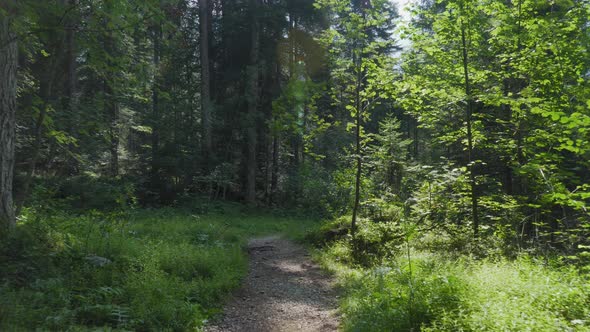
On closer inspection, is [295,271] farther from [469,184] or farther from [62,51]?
[62,51]

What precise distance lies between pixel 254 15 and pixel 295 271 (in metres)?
16.8

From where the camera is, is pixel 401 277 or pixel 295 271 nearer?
pixel 401 277

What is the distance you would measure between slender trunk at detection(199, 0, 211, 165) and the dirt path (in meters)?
11.3

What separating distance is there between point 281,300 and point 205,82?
16.9 m

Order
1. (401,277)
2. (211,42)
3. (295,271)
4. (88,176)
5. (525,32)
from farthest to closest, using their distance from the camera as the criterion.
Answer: (211,42) → (88,176) → (295,271) → (525,32) → (401,277)

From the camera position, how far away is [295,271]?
9328 mm

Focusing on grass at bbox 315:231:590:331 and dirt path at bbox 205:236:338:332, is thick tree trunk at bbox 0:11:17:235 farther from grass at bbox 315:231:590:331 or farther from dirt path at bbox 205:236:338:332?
grass at bbox 315:231:590:331

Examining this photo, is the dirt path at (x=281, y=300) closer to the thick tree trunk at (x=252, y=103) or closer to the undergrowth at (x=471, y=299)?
the undergrowth at (x=471, y=299)

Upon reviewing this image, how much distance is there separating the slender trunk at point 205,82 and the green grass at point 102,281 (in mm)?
12036

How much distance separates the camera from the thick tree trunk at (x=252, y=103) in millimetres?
20594

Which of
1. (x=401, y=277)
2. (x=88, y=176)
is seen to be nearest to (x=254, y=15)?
(x=88, y=176)

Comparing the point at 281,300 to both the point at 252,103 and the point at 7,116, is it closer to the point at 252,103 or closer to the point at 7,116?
the point at 7,116

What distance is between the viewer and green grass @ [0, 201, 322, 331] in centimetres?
427

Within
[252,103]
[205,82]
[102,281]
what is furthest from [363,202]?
[205,82]
